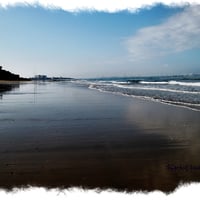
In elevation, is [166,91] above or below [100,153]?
above

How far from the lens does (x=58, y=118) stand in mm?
9945

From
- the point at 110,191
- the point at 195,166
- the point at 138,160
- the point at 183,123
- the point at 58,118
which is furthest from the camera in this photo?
the point at 58,118

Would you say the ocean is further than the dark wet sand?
Yes

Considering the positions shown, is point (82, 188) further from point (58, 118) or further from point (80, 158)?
point (58, 118)

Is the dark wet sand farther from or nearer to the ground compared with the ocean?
nearer to the ground

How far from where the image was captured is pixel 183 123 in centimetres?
916

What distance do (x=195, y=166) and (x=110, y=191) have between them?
1817mm

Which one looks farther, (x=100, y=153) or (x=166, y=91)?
(x=166, y=91)

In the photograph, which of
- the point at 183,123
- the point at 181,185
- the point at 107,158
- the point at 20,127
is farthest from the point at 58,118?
the point at 181,185

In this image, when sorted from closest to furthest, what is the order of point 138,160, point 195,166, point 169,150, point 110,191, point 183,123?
point 110,191 → point 195,166 → point 138,160 → point 169,150 → point 183,123

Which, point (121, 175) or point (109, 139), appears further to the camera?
point (109, 139)

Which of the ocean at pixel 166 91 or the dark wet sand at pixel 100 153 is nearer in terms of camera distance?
the dark wet sand at pixel 100 153

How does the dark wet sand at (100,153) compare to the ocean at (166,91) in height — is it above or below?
below

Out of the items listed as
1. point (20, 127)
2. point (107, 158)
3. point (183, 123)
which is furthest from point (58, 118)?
point (107, 158)
